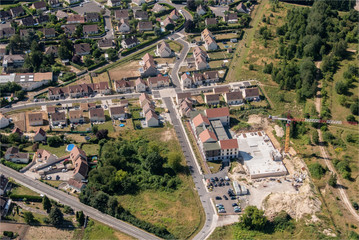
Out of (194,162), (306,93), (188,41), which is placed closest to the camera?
(194,162)

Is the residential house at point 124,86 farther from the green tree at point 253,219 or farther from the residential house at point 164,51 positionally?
the green tree at point 253,219

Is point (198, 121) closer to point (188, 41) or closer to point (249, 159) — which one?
point (249, 159)

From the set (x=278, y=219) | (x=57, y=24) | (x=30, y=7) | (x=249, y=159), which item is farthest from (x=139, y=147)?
(x=30, y=7)

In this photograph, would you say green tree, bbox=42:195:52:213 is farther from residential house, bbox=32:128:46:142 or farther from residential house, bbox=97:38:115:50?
residential house, bbox=97:38:115:50

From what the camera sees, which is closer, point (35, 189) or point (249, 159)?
point (35, 189)

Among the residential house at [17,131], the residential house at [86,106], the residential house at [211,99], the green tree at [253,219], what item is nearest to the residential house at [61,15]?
the residential house at [86,106]

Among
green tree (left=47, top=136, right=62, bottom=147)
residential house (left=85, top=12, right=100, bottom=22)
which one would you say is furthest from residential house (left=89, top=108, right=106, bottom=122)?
residential house (left=85, top=12, right=100, bottom=22)
